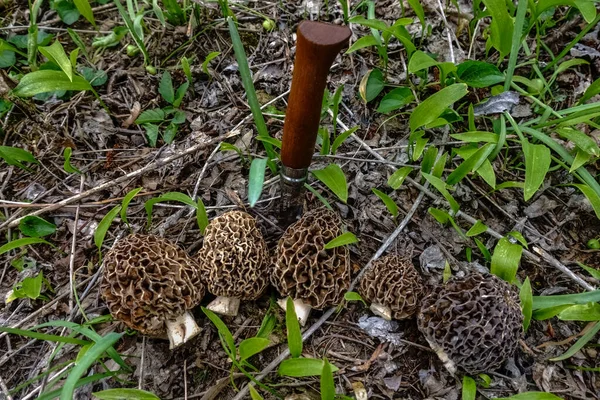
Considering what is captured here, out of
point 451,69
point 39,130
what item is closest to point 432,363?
point 451,69

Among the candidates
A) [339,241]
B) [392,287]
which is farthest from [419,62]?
[392,287]

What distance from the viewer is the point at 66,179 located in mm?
3057

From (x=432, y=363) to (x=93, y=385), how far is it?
1844mm

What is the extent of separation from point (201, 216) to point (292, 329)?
34.6 inches

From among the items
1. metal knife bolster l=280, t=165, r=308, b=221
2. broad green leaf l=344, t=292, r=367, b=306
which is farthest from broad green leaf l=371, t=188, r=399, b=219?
broad green leaf l=344, t=292, r=367, b=306

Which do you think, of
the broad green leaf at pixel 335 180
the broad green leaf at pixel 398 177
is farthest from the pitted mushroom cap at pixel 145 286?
the broad green leaf at pixel 398 177

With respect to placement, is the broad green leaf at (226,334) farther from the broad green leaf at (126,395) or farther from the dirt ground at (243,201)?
the broad green leaf at (126,395)

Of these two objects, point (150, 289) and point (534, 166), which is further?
point (534, 166)

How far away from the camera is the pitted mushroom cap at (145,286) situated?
2279mm

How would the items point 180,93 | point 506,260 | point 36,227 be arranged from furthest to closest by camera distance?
1. point 180,93
2. point 36,227
3. point 506,260

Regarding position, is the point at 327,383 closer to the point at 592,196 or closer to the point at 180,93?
the point at 592,196

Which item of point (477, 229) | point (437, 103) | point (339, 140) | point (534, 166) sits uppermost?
point (437, 103)

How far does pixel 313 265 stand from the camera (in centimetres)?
240

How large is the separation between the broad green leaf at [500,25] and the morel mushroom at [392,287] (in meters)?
1.54
